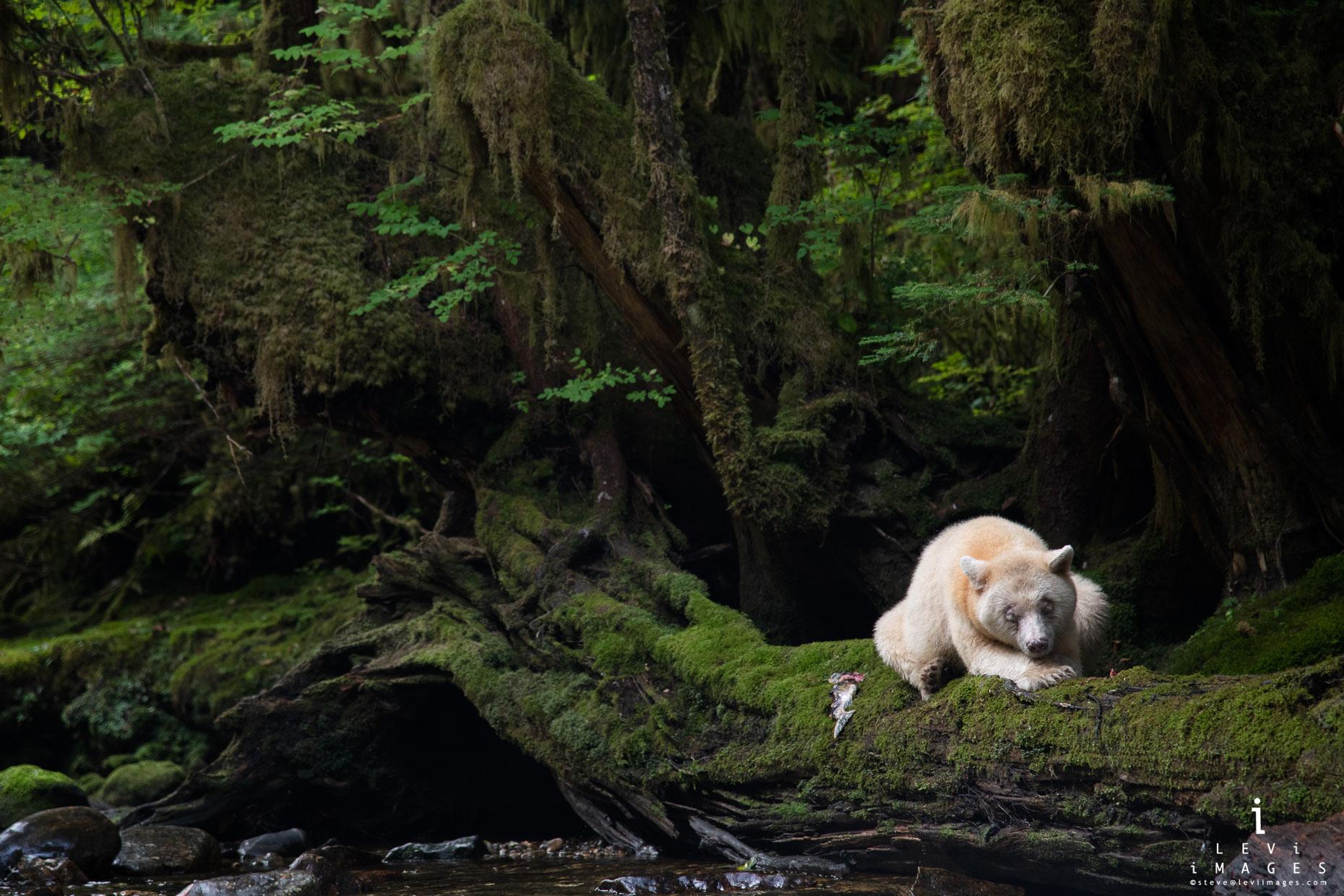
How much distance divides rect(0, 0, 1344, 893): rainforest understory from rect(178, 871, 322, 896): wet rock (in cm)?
178

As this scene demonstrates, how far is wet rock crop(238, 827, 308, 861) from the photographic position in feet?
28.9

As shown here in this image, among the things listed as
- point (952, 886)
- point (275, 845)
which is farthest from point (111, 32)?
point (952, 886)

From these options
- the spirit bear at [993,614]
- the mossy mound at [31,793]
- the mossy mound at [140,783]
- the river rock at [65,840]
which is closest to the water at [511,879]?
the river rock at [65,840]

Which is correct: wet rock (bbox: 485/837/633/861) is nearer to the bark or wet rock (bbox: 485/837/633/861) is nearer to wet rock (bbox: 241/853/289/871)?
wet rock (bbox: 241/853/289/871)

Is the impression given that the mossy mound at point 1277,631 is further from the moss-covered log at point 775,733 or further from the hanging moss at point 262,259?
the hanging moss at point 262,259

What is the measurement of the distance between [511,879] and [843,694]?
2722 mm

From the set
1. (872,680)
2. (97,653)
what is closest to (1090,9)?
(872,680)

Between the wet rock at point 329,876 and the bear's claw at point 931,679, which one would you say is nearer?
the bear's claw at point 931,679

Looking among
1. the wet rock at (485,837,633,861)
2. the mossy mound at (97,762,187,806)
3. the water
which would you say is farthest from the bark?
the mossy mound at (97,762,187,806)

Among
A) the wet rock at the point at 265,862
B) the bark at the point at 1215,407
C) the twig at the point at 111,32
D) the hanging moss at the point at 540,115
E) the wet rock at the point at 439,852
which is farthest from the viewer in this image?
the twig at the point at 111,32

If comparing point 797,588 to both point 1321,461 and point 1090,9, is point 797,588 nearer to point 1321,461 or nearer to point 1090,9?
point 1321,461

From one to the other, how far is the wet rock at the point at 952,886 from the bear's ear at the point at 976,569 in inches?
61.0

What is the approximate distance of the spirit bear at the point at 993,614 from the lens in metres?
4.95

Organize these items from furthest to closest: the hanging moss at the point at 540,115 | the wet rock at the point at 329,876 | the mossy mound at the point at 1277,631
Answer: the hanging moss at the point at 540,115 < the wet rock at the point at 329,876 < the mossy mound at the point at 1277,631
